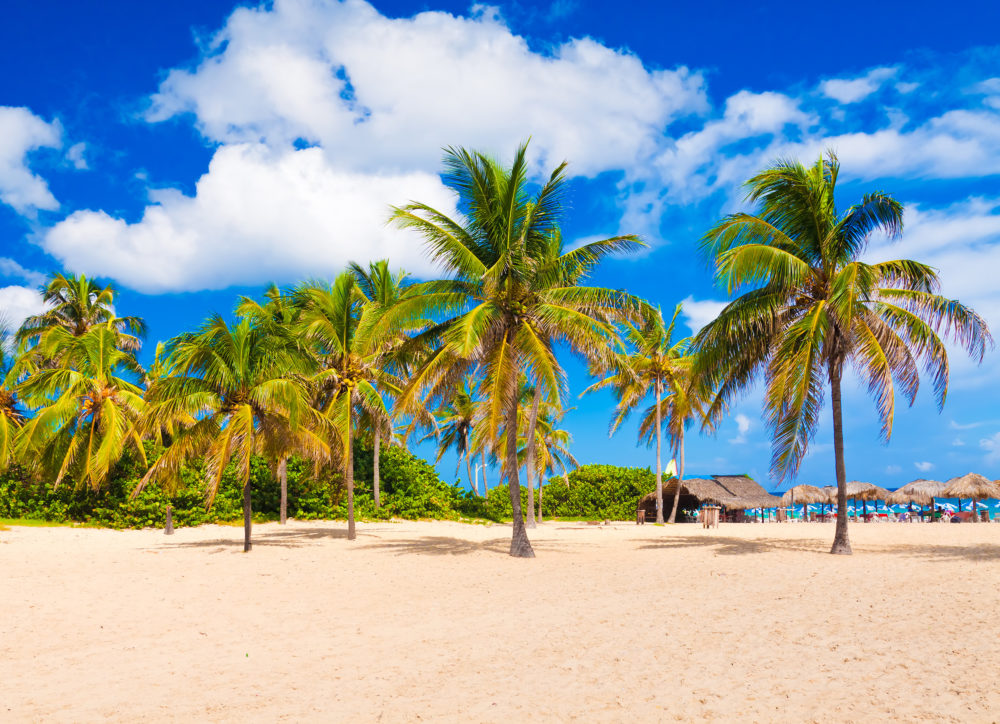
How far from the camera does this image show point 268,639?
7824mm

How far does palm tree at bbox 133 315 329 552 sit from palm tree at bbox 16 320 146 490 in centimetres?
560

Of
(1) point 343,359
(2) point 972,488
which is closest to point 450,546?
(1) point 343,359

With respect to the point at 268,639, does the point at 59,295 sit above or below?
above

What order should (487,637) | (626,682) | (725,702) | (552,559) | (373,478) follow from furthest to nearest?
(373,478) < (552,559) < (487,637) < (626,682) < (725,702)

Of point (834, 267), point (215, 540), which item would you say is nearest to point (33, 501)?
point (215, 540)

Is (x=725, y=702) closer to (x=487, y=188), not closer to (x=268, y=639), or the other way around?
(x=268, y=639)

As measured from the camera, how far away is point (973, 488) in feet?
119

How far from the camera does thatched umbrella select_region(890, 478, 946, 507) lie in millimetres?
Answer: 38197

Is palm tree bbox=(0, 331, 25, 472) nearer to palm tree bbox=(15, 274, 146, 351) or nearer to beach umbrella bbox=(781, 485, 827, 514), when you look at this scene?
palm tree bbox=(15, 274, 146, 351)

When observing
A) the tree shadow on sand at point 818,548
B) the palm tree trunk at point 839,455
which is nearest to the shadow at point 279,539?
the tree shadow on sand at point 818,548

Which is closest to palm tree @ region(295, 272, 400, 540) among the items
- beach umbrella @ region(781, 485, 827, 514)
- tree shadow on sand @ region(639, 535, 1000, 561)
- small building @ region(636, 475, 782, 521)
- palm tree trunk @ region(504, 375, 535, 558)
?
palm tree trunk @ region(504, 375, 535, 558)

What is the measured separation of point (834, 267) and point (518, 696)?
533 inches

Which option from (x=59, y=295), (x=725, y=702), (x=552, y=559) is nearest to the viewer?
(x=725, y=702)

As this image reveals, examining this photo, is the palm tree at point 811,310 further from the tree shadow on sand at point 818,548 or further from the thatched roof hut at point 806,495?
the thatched roof hut at point 806,495
